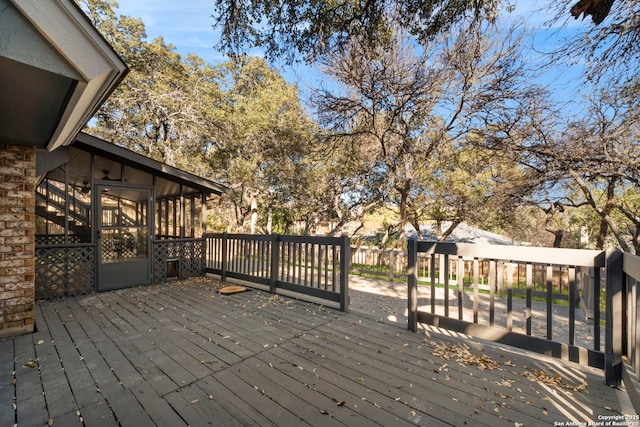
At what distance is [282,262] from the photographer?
5184mm

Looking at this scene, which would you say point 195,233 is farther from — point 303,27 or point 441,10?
point 441,10

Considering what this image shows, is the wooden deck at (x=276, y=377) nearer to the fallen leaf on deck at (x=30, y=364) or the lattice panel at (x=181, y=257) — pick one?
the fallen leaf on deck at (x=30, y=364)

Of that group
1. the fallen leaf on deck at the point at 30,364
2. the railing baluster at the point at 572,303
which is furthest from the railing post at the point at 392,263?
the fallen leaf on deck at the point at 30,364

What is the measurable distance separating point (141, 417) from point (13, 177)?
324cm

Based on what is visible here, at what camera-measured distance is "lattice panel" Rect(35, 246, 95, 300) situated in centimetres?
473

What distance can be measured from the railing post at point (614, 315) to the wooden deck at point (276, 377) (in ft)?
0.44

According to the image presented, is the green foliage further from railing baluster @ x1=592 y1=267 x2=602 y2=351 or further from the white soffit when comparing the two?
railing baluster @ x1=592 y1=267 x2=602 y2=351

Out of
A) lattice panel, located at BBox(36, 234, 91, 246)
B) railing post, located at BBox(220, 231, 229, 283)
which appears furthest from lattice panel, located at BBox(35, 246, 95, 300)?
railing post, located at BBox(220, 231, 229, 283)

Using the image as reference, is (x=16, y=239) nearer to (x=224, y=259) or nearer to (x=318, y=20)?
(x=224, y=259)

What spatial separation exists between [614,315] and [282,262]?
13.7ft

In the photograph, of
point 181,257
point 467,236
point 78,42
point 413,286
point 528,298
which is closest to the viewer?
point 78,42

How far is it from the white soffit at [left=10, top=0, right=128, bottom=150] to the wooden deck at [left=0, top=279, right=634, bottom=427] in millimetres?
2110

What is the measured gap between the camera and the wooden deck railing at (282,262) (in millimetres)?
4402

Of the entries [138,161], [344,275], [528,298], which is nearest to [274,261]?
[344,275]
